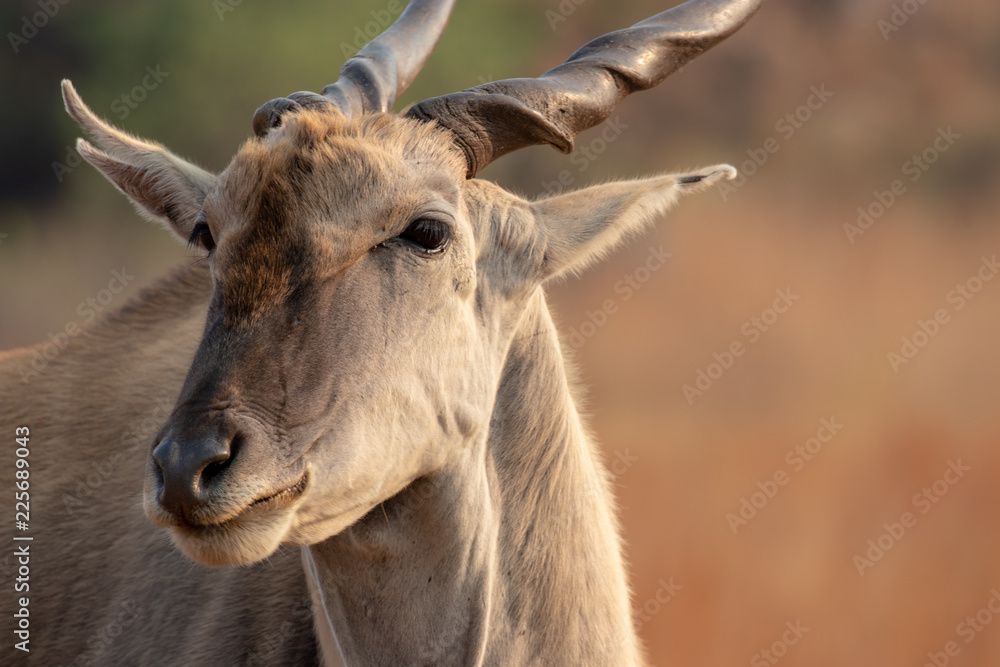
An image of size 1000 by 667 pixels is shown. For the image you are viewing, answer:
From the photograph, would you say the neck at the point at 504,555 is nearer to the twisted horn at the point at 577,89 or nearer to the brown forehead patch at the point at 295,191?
the twisted horn at the point at 577,89

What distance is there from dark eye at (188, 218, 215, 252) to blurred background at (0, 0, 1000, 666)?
7.36 m

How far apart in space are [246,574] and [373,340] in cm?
184

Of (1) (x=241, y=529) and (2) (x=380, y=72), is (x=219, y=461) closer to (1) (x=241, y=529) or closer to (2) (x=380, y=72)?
(1) (x=241, y=529)

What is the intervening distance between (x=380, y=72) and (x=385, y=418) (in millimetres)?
1830

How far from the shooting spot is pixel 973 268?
1563cm

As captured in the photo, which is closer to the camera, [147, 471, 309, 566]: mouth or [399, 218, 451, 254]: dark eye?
[147, 471, 309, 566]: mouth

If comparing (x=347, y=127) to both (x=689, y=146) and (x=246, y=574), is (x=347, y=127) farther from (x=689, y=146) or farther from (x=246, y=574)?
(x=689, y=146)


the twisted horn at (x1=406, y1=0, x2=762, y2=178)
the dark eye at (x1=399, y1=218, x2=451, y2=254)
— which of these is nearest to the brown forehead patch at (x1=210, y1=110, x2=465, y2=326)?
the dark eye at (x1=399, y1=218, x2=451, y2=254)

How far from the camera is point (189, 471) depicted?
2.57 m

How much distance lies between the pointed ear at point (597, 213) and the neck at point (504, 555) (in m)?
0.22

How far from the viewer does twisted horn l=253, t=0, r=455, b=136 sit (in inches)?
138

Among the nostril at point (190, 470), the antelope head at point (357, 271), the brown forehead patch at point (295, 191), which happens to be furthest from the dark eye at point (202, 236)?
the nostril at point (190, 470)

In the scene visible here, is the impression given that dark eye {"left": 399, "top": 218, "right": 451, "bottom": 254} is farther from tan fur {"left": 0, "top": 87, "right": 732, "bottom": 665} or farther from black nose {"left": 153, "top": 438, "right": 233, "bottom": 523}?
black nose {"left": 153, "top": 438, "right": 233, "bottom": 523}

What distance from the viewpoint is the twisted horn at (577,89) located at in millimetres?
3465
